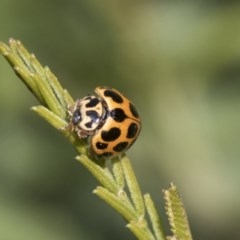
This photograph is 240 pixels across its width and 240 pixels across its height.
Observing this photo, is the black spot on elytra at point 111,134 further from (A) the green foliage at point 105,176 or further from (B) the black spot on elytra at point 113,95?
(A) the green foliage at point 105,176

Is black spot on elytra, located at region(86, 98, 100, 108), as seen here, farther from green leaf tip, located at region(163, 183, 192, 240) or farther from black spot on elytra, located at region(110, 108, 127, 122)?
green leaf tip, located at region(163, 183, 192, 240)

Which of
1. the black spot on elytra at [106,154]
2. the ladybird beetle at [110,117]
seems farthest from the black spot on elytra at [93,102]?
the black spot on elytra at [106,154]

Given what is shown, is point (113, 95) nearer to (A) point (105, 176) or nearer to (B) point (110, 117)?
(B) point (110, 117)

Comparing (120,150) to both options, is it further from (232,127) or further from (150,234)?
(232,127)

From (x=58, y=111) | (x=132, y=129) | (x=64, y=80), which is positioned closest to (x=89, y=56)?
(x=64, y=80)

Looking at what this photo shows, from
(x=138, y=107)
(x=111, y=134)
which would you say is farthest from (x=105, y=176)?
(x=138, y=107)

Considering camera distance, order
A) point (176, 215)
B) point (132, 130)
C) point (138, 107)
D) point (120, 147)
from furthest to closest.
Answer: point (138, 107) < point (132, 130) < point (120, 147) < point (176, 215)
